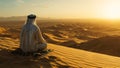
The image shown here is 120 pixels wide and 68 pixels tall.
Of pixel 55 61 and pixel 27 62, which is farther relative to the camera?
pixel 55 61

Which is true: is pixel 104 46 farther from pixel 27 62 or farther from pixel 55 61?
pixel 27 62

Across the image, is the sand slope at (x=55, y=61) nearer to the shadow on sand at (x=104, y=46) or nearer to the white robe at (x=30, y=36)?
the white robe at (x=30, y=36)

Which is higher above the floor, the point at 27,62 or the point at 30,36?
the point at 30,36

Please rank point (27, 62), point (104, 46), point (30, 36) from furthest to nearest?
1. point (104, 46)
2. point (30, 36)
3. point (27, 62)

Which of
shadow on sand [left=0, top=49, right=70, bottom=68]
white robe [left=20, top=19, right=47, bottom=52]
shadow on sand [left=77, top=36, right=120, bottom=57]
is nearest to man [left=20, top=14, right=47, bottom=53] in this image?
white robe [left=20, top=19, right=47, bottom=52]

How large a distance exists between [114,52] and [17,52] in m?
10.5

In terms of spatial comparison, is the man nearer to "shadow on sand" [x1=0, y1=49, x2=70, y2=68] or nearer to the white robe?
the white robe

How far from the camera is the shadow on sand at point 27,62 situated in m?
6.91

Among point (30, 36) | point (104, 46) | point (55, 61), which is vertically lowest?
point (104, 46)

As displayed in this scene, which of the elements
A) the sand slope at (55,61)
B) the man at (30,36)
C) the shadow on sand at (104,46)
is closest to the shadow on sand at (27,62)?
the sand slope at (55,61)

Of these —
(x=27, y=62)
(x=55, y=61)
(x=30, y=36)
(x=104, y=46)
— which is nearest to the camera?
(x=27, y=62)

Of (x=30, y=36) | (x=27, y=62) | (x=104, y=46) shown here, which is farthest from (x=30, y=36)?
(x=104, y=46)

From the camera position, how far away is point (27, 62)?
7145 mm

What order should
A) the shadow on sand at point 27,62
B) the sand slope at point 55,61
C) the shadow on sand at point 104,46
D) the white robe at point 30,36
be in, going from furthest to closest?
the shadow on sand at point 104,46 → the white robe at point 30,36 → the sand slope at point 55,61 → the shadow on sand at point 27,62
